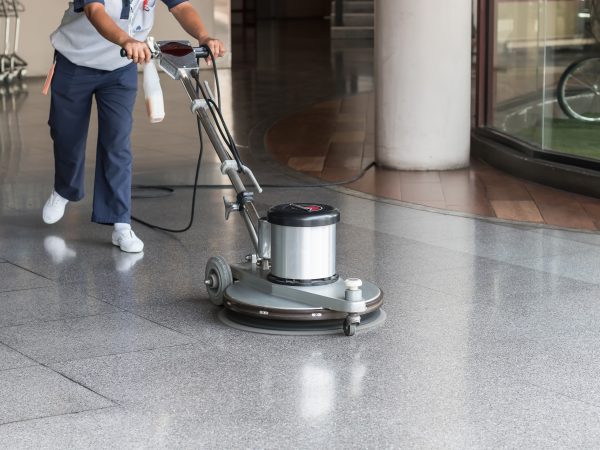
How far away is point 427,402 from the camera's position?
3240 mm

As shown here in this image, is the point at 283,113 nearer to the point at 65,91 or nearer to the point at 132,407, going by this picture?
the point at 65,91

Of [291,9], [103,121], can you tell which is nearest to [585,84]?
[103,121]

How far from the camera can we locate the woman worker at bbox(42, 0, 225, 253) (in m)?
4.98

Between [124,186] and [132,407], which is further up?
[124,186]

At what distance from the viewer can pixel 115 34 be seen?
4.22 meters

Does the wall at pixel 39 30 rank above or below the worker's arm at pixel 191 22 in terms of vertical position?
above

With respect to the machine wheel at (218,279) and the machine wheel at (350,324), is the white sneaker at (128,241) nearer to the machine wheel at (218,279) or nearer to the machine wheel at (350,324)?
the machine wheel at (218,279)

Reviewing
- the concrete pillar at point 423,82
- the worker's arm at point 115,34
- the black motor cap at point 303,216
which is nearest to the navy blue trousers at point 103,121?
the worker's arm at point 115,34

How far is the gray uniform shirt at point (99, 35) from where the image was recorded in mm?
4828

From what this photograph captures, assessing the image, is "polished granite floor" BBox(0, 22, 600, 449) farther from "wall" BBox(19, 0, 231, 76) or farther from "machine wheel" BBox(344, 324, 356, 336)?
"wall" BBox(19, 0, 231, 76)

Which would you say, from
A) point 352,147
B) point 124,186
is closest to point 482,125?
point 352,147

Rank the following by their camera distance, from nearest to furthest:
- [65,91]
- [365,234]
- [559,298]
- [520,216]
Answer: [559,298] → [65,91] → [365,234] → [520,216]

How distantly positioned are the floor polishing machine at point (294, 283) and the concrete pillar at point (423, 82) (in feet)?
10.8

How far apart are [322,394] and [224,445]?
1.57ft
